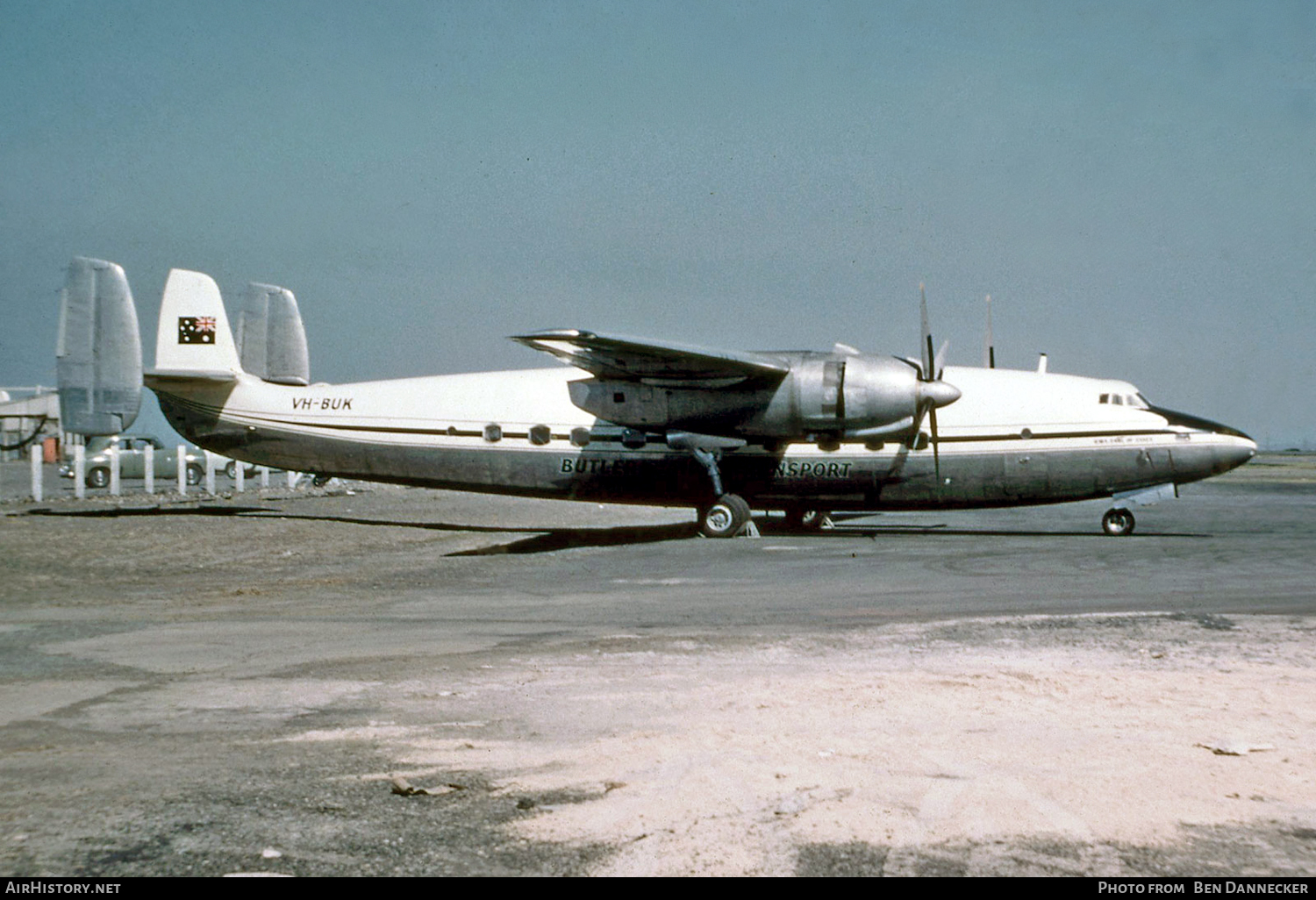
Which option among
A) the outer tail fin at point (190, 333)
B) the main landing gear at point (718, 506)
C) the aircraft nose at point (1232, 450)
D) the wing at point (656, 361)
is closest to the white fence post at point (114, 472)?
the outer tail fin at point (190, 333)

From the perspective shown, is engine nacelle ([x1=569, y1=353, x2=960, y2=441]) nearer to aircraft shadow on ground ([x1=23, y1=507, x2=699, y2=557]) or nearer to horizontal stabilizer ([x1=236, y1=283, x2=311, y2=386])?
aircraft shadow on ground ([x1=23, y1=507, x2=699, y2=557])

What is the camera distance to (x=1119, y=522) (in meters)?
21.5

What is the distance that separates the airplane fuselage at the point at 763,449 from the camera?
21.0 m

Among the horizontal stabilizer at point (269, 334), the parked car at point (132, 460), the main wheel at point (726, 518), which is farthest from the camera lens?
the parked car at point (132, 460)

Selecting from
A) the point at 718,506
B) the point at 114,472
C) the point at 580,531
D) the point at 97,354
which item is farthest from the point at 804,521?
the point at 114,472

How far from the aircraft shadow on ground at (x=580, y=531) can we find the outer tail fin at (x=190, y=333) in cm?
386

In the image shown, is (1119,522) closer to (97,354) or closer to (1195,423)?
(1195,423)

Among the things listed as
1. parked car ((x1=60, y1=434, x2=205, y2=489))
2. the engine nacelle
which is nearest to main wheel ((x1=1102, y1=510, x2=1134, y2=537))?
the engine nacelle

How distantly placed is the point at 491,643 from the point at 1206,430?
1681cm

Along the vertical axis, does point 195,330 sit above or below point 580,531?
above

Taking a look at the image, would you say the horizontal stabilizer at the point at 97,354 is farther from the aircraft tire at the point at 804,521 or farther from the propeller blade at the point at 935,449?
the propeller blade at the point at 935,449

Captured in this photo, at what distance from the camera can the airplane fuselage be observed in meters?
21.0

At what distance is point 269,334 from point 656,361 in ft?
53.8
